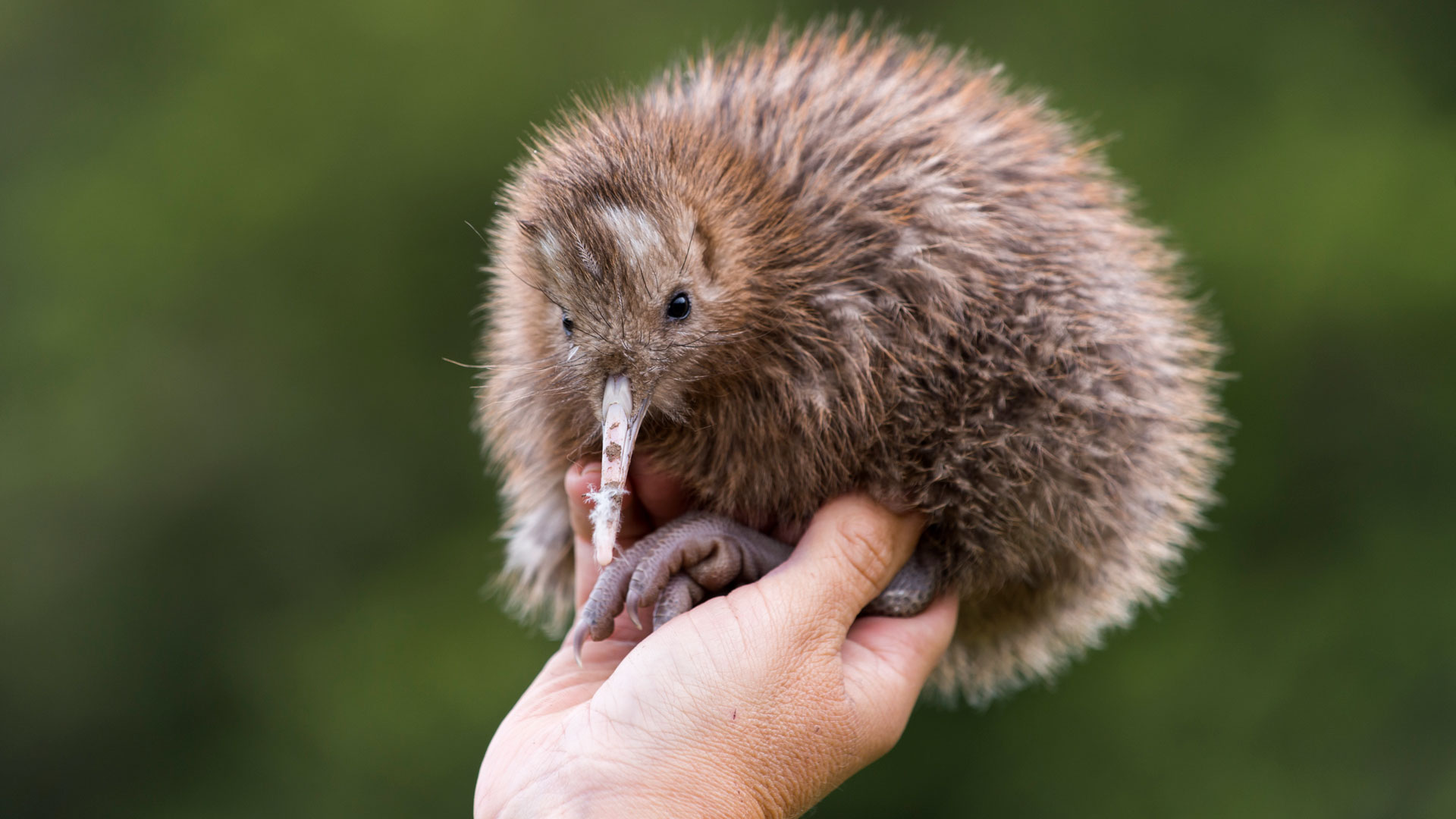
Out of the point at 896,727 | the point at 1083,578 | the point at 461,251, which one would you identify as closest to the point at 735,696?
the point at 896,727

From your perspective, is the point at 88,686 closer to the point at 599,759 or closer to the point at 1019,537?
the point at 599,759

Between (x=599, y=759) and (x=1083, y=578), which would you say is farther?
(x=1083, y=578)

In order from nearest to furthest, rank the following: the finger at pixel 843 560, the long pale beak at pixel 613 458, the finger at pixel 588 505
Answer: the long pale beak at pixel 613 458
the finger at pixel 843 560
the finger at pixel 588 505

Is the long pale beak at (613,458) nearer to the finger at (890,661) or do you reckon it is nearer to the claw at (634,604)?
the claw at (634,604)

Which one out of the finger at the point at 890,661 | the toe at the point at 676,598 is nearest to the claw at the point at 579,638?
the toe at the point at 676,598

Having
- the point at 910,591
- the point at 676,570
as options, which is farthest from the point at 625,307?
the point at 910,591

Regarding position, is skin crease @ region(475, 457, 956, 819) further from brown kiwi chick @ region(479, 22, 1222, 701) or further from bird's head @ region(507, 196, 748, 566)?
bird's head @ region(507, 196, 748, 566)
